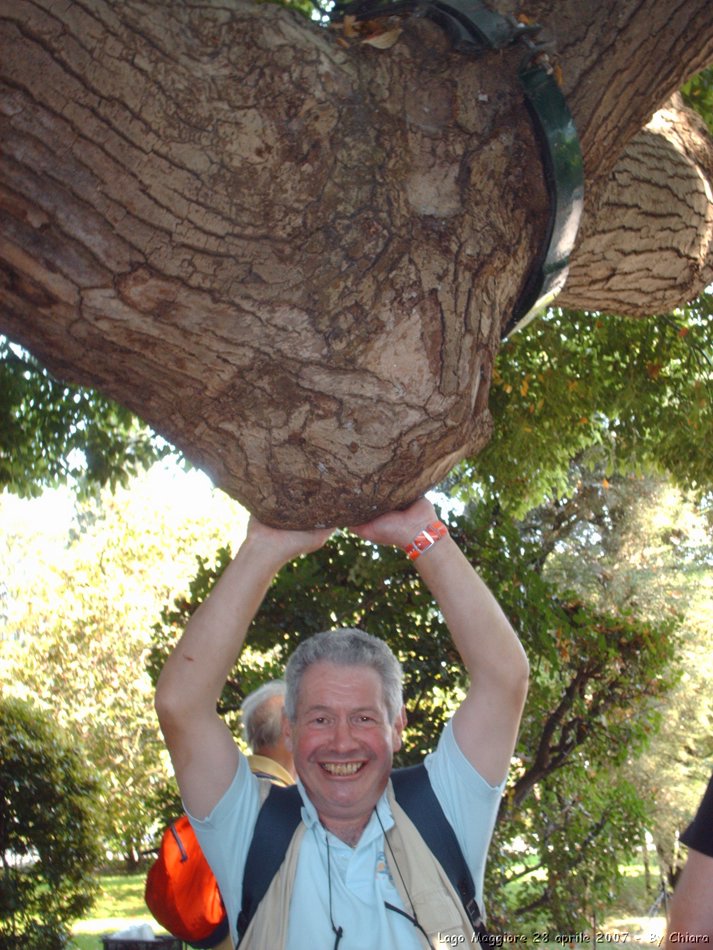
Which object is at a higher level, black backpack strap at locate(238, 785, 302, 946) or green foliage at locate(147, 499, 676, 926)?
green foliage at locate(147, 499, 676, 926)

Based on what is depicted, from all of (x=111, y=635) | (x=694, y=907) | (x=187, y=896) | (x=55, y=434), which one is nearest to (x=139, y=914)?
(x=111, y=635)

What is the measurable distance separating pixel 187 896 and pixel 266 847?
67 cm

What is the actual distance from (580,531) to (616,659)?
11.3 metres

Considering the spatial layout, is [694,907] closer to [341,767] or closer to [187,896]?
[341,767]

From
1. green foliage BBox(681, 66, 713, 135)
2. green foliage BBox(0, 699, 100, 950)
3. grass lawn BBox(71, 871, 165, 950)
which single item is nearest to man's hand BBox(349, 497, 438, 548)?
green foliage BBox(681, 66, 713, 135)

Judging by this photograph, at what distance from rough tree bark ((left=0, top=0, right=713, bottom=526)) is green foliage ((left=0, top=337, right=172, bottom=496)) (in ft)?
11.7

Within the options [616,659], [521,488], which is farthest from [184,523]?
[616,659]

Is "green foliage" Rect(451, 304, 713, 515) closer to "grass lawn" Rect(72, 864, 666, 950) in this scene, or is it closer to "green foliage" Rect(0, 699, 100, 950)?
"green foliage" Rect(0, 699, 100, 950)

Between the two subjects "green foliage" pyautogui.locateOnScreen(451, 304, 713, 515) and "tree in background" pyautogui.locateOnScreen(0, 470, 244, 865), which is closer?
"green foliage" pyautogui.locateOnScreen(451, 304, 713, 515)

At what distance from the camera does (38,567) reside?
17.0m

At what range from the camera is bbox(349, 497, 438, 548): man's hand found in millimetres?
2402

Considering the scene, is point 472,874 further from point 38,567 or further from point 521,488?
point 38,567

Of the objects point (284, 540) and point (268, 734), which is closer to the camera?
point (284, 540)

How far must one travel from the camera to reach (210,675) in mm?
2297
